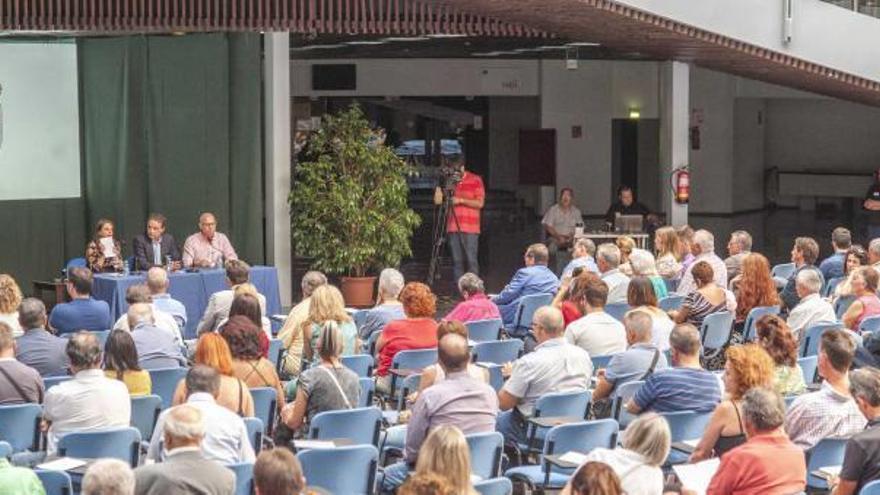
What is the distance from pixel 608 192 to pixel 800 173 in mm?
4450

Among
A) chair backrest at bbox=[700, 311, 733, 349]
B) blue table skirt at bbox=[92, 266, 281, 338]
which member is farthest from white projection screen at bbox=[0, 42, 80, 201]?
chair backrest at bbox=[700, 311, 733, 349]

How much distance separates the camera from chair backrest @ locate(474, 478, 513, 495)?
6.96 meters

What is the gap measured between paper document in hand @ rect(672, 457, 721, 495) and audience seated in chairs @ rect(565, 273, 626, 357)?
344 centimetres

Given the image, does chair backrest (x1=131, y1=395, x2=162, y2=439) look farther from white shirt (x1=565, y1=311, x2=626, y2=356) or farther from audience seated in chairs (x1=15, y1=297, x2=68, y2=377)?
white shirt (x1=565, y1=311, x2=626, y2=356)

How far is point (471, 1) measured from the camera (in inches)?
695

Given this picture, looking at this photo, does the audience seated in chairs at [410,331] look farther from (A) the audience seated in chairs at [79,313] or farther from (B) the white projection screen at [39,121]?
(B) the white projection screen at [39,121]

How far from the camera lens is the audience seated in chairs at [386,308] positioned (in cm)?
1211

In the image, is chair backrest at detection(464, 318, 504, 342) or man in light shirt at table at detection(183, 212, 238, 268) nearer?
chair backrest at detection(464, 318, 504, 342)

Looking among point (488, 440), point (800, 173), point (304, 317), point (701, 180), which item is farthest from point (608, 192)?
point (488, 440)

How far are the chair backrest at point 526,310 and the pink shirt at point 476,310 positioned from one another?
1.24 meters

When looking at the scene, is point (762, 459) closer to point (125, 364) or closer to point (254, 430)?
point (254, 430)

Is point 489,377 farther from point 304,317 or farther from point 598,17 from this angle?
point 598,17

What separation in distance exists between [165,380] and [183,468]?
11.9ft

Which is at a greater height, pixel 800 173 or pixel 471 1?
pixel 471 1
